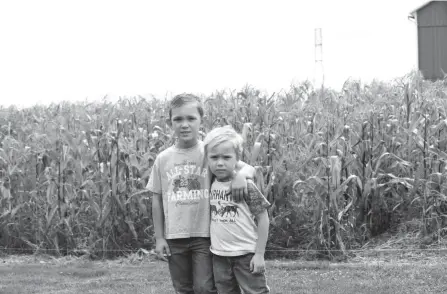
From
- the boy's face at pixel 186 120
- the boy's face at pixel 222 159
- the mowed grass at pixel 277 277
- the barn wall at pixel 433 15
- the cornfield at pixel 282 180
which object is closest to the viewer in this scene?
the boy's face at pixel 222 159

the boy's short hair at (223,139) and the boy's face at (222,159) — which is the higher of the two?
the boy's short hair at (223,139)

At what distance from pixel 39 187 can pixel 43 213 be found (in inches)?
16.2

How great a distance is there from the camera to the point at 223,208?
3980 millimetres

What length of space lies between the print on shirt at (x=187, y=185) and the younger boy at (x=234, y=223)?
0.46ft

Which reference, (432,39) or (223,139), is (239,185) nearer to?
(223,139)

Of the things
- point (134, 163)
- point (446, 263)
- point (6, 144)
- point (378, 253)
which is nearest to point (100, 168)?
point (134, 163)

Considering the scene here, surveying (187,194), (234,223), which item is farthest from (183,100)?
(234,223)

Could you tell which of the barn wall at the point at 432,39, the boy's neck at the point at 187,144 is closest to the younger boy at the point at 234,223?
the boy's neck at the point at 187,144

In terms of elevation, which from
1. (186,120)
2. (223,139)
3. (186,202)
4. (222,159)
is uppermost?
(186,120)

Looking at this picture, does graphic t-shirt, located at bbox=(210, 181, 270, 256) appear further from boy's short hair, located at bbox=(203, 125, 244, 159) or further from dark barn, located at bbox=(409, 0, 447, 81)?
dark barn, located at bbox=(409, 0, 447, 81)

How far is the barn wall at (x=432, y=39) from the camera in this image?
74.6 ft

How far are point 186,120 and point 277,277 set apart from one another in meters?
2.43

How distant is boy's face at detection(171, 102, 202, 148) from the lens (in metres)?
4.11

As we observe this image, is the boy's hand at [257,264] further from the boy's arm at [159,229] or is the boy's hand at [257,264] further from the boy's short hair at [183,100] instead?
the boy's short hair at [183,100]
